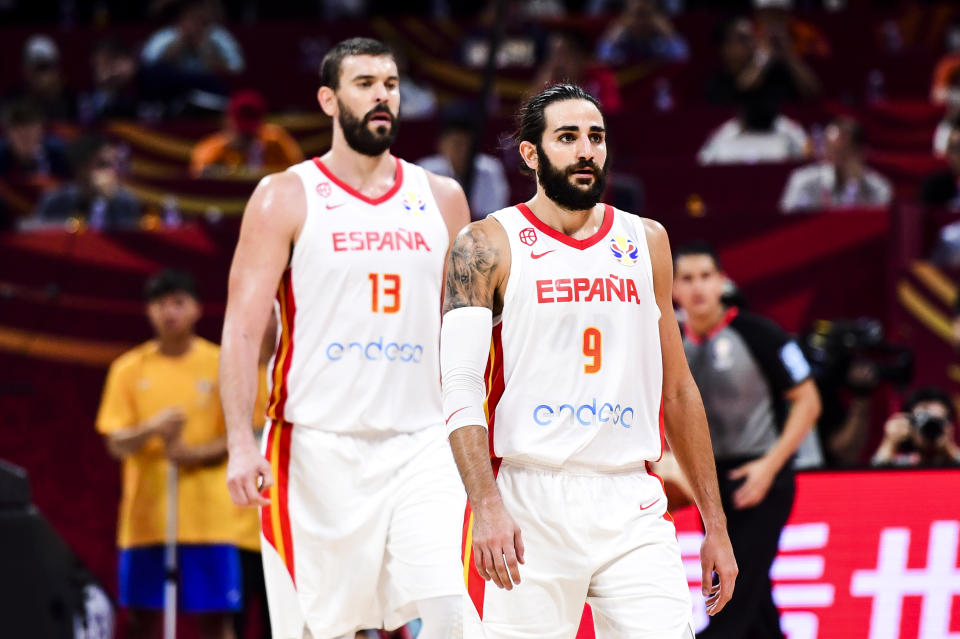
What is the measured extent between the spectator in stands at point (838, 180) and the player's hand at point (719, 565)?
19.2 feet

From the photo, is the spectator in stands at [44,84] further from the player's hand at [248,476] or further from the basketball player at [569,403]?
the basketball player at [569,403]

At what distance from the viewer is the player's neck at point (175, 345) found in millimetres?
8781

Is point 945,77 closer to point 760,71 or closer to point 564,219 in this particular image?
point 760,71

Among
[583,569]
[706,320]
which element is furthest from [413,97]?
[583,569]

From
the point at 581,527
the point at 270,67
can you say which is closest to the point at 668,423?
the point at 581,527

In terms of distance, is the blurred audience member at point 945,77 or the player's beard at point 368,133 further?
the blurred audience member at point 945,77

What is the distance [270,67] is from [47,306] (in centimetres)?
544

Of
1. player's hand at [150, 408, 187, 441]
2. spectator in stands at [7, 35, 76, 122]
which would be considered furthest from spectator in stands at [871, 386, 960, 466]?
spectator in stands at [7, 35, 76, 122]

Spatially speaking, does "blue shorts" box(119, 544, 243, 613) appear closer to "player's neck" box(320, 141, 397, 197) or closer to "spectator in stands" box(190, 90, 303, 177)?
"spectator in stands" box(190, 90, 303, 177)

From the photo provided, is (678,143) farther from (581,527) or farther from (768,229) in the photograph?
(581,527)

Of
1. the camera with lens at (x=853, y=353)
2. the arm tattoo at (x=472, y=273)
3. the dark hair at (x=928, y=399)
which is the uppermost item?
the arm tattoo at (x=472, y=273)

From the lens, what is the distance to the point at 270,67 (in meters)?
14.4

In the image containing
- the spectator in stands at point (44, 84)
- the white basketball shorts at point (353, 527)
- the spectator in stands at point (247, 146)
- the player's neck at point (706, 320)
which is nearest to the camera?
the white basketball shorts at point (353, 527)

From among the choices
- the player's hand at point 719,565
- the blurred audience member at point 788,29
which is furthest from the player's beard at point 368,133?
Result: the blurred audience member at point 788,29
